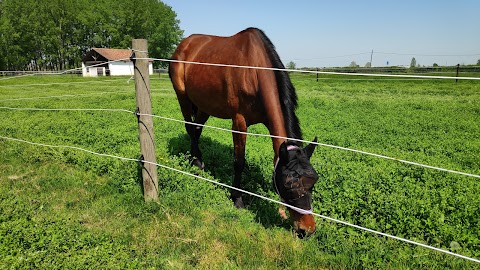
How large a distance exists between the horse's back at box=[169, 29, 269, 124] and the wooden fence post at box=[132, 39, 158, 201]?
1.16 m

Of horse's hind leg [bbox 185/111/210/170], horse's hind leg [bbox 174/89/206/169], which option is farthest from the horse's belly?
horse's hind leg [bbox 174/89/206/169]

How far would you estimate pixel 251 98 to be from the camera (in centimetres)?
415

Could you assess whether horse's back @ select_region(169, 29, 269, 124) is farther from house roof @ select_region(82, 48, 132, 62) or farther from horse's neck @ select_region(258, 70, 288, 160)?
house roof @ select_region(82, 48, 132, 62)

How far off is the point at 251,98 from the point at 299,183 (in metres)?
1.50

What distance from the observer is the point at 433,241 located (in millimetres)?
3252

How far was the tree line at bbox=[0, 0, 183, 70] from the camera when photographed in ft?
200

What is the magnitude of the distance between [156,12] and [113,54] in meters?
20.6

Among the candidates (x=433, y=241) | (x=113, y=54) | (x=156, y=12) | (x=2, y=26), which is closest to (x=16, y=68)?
(x=2, y=26)

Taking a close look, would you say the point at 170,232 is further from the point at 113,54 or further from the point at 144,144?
the point at 113,54

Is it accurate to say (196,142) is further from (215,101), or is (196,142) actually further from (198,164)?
(215,101)

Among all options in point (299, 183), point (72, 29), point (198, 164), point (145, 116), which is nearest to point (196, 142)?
point (198, 164)

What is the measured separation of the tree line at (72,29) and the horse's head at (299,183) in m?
66.4

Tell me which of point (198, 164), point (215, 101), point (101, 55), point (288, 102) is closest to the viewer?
point (288, 102)

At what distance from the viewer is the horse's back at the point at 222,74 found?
166 inches
